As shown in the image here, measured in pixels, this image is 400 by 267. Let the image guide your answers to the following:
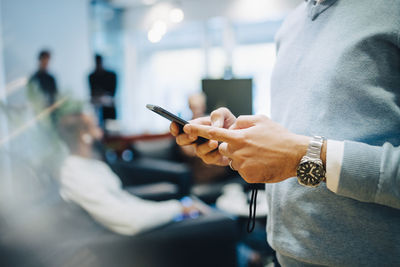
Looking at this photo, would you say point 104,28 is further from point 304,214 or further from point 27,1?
point 304,214

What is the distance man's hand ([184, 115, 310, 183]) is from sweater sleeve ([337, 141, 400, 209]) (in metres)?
0.08

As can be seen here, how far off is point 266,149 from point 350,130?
0.20 metres

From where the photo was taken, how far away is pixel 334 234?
670 millimetres

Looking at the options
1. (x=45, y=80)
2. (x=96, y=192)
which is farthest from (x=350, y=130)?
(x=45, y=80)

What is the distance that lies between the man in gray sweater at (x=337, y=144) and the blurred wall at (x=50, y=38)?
172 centimetres

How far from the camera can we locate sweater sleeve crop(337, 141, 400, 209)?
549mm

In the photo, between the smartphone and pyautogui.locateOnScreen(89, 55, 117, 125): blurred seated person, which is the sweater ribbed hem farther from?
pyautogui.locateOnScreen(89, 55, 117, 125): blurred seated person

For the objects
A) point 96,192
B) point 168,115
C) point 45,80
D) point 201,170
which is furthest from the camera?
point 201,170

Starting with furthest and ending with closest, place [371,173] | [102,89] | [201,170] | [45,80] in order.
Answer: [102,89]
[201,170]
[45,80]
[371,173]

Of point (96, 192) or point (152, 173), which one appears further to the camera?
point (152, 173)

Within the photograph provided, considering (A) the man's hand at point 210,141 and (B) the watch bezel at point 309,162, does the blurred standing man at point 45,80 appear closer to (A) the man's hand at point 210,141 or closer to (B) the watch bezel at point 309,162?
(A) the man's hand at point 210,141

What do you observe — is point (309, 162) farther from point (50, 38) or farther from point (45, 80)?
point (50, 38)

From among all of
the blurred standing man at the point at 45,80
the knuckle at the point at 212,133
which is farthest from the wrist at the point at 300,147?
the blurred standing man at the point at 45,80

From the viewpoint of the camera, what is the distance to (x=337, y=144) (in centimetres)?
59
